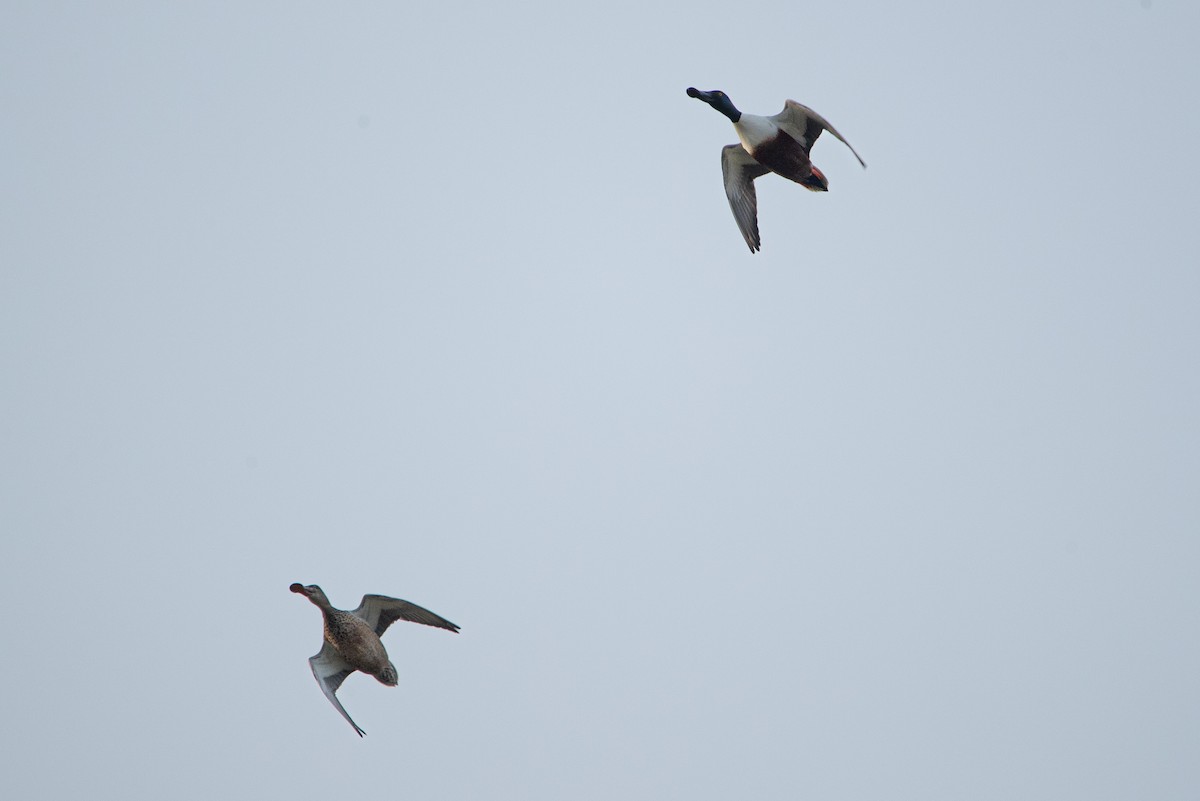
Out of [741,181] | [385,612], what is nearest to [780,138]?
[741,181]

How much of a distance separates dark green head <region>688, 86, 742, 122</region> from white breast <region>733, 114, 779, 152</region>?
0.53 ft

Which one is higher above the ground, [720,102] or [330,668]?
[720,102]

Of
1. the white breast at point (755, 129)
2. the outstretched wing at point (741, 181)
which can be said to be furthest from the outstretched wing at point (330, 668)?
the white breast at point (755, 129)

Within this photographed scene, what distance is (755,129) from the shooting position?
739 inches

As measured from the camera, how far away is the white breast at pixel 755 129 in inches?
739

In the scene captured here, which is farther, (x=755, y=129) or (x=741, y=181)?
(x=741, y=181)

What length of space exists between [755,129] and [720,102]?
2.62 ft

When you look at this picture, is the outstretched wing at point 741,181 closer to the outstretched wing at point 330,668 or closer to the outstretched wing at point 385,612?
the outstretched wing at point 385,612

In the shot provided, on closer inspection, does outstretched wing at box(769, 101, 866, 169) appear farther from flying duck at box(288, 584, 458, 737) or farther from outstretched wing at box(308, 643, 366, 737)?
outstretched wing at box(308, 643, 366, 737)

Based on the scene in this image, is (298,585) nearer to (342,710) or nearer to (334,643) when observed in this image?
(334,643)

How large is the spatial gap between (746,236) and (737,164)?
4.08ft

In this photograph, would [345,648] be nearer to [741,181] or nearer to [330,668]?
[330,668]

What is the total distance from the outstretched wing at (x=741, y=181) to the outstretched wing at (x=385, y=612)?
24.3 feet

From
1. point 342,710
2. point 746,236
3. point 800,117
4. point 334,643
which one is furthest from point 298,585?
point 800,117
